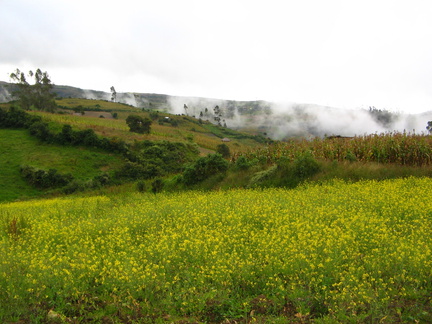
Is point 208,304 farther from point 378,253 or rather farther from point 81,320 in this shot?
point 378,253

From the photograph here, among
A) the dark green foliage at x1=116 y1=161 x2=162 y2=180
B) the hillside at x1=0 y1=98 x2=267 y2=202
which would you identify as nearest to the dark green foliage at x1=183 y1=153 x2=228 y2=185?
the hillside at x1=0 y1=98 x2=267 y2=202

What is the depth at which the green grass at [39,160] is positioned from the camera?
3891cm

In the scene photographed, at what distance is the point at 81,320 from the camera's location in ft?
16.8

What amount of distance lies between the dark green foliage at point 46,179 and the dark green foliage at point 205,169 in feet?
80.9

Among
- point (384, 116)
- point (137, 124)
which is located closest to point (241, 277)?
point (137, 124)

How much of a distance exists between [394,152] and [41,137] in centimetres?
4855

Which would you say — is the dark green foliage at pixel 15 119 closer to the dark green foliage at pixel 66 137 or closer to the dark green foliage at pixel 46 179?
the dark green foliage at pixel 66 137

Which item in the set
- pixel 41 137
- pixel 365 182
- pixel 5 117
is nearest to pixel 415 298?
pixel 365 182

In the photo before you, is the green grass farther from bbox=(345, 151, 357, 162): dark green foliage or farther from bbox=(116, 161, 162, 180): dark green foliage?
bbox=(345, 151, 357, 162): dark green foliage

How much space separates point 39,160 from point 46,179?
6180 mm

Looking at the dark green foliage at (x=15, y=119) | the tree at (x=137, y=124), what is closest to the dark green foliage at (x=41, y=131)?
the dark green foliage at (x=15, y=119)

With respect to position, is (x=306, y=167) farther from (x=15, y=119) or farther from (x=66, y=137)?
(x=15, y=119)

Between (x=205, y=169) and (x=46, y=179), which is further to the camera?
(x=46, y=179)

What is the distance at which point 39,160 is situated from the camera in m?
43.6
